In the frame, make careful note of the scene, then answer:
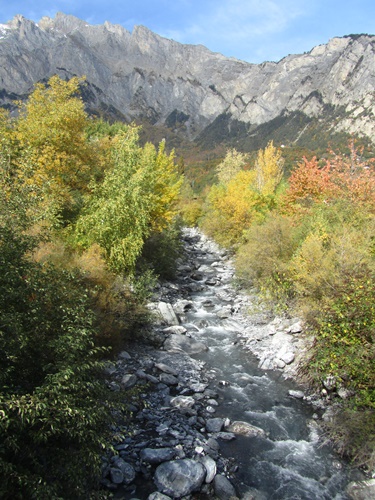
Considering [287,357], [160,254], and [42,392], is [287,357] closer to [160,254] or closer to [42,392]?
[42,392]

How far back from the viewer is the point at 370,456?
7.66m

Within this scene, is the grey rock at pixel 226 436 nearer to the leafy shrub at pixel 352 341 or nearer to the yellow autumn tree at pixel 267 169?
the leafy shrub at pixel 352 341

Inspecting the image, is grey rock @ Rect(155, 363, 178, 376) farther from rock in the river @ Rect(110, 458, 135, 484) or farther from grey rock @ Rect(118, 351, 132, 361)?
rock in the river @ Rect(110, 458, 135, 484)

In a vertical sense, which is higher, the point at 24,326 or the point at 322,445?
the point at 24,326

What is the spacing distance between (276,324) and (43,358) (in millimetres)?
11440

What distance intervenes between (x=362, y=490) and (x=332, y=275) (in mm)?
6039

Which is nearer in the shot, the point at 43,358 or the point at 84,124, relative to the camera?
→ the point at 43,358

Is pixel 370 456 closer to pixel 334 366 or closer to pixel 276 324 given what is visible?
pixel 334 366

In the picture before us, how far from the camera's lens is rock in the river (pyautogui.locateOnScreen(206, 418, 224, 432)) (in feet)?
30.1

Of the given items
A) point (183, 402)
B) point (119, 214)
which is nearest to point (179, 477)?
point (183, 402)

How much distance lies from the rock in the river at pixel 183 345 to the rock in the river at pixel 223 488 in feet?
21.1

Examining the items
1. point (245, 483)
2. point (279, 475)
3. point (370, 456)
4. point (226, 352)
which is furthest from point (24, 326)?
point (226, 352)

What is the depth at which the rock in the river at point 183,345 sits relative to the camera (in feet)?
45.1

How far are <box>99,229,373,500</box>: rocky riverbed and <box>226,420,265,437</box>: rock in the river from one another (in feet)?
0.09
